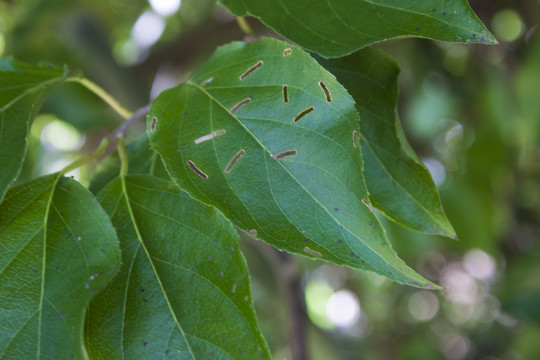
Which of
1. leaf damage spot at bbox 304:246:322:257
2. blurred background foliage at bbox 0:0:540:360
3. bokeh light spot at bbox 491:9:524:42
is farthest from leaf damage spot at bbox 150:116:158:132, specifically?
bokeh light spot at bbox 491:9:524:42

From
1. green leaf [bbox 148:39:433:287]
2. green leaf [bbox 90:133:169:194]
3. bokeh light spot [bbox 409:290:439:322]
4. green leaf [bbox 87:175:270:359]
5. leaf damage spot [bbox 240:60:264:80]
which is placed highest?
leaf damage spot [bbox 240:60:264:80]

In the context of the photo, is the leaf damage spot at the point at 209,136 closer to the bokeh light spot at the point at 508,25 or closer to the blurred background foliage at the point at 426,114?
the blurred background foliage at the point at 426,114

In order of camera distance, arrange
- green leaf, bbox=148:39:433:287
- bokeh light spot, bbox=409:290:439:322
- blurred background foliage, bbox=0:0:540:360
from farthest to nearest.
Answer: bokeh light spot, bbox=409:290:439:322 < blurred background foliage, bbox=0:0:540:360 < green leaf, bbox=148:39:433:287

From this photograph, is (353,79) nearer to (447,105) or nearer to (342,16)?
(342,16)

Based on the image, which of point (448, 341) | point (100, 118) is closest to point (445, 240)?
point (100, 118)

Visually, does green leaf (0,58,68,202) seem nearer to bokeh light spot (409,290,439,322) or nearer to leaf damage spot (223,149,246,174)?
leaf damage spot (223,149,246,174)

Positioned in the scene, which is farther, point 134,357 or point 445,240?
point 445,240

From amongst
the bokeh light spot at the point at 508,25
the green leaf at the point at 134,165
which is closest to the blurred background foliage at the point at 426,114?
the bokeh light spot at the point at 508,25
